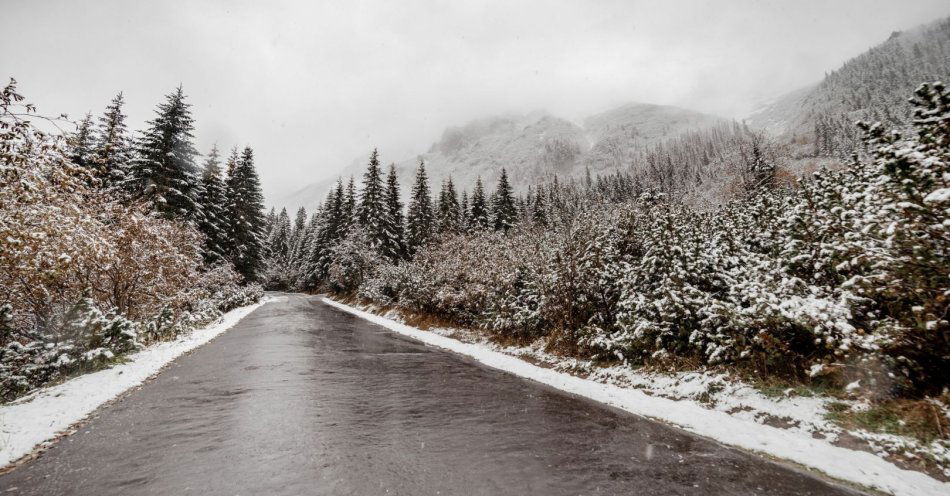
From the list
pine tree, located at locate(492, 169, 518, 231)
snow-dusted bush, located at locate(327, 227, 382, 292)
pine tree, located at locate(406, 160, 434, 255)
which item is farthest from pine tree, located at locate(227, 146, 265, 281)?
pine tree, located at locate(492, 169, 518, 231)

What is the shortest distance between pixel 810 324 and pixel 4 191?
13.0 m

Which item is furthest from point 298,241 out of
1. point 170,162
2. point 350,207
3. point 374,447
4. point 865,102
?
point 865,102

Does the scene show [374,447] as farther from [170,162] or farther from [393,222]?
[393,222]

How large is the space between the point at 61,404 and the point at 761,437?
40.8ft

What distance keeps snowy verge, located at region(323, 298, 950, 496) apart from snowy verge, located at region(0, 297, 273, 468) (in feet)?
32.2

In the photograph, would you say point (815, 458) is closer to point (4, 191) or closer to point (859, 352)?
point (859, 352)

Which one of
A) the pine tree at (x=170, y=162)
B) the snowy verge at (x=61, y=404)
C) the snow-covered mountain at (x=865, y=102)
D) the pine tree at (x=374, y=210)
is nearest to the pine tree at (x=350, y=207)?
the pine tree at (x=374, y=210)

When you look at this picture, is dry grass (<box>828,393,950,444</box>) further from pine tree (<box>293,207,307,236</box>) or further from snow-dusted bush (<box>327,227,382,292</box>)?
pine tree (<box>293,207,307,236</box>)

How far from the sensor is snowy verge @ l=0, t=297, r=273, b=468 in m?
6.16

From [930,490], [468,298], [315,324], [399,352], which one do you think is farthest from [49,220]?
[315,324]

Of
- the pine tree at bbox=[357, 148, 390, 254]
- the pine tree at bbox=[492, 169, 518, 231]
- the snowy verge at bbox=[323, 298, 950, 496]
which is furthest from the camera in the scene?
the pine tree at bbox=[492, 169, 518, 231]

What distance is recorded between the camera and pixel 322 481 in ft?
16.4

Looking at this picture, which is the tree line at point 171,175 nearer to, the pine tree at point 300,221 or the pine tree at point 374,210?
the pine tree at point 374,210

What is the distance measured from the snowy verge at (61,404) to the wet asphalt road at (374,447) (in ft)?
1.20
